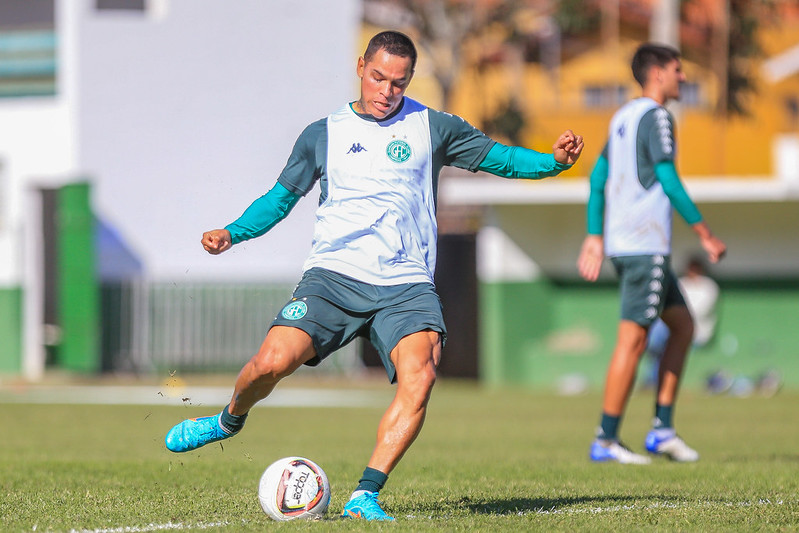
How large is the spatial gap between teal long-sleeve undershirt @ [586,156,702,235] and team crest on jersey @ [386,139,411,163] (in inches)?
104

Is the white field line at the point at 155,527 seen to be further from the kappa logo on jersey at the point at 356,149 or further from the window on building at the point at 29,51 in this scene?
the window on building at the point at 29,51

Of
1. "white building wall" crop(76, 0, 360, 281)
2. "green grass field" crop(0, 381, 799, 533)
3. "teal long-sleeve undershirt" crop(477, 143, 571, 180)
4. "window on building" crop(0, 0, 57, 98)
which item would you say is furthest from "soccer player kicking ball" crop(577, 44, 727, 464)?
"window on building" crop(0, 0, 57, 98)

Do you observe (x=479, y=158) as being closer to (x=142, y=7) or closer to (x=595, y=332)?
(x=595, y=332)

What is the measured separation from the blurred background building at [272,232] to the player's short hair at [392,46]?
55.9ft

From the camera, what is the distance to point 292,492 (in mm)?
6152

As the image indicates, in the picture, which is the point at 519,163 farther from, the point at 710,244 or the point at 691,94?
the point at 691,94

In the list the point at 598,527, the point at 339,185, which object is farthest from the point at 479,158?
the point at 598,527

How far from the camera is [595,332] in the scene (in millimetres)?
24578

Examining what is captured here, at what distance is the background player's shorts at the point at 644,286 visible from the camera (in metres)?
9.27

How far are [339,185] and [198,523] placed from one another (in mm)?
1650

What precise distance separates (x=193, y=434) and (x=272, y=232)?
18.0 meters

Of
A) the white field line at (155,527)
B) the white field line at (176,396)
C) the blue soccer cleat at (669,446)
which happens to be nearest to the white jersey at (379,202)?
the white field line at (155,527)

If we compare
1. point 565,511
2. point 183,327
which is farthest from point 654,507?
point 183,327

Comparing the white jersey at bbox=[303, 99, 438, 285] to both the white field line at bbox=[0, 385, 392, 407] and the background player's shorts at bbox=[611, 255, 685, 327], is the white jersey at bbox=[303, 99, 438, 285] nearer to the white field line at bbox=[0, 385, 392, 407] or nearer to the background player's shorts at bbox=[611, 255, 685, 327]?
the background player's shorts at bbox=[611, 255, 685, 327]
